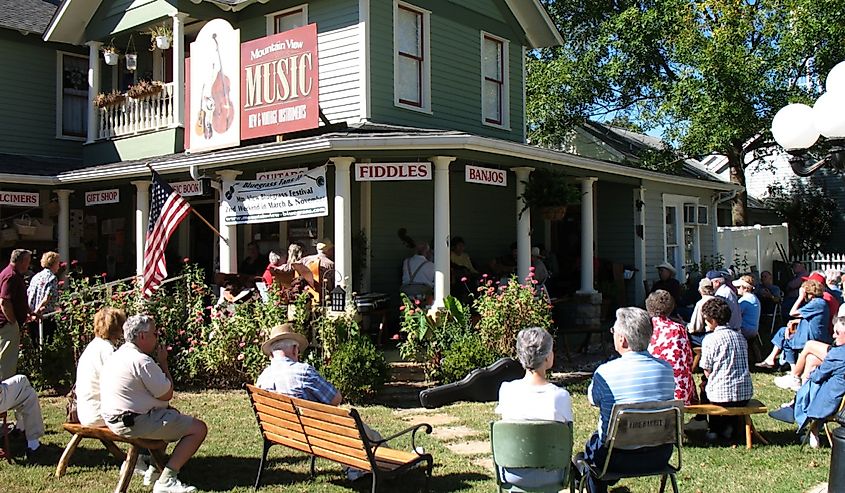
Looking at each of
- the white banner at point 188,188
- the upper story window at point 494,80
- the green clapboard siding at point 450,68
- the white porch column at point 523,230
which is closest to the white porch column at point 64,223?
the white banner at point 188,188

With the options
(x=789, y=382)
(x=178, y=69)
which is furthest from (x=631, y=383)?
(x=178, y=69)

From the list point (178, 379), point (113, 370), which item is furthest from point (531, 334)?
point (178, 379)

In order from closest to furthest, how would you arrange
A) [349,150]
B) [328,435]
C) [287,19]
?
1. [328,435]
2. [349,150]
3. [287,19]

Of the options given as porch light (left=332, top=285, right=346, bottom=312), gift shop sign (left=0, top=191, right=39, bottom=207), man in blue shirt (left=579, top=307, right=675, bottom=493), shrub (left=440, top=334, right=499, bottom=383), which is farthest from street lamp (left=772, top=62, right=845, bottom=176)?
gift shop sign (left=0, top=191, right=39, bottom=207)

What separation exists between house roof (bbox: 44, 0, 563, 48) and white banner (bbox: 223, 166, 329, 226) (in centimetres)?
399

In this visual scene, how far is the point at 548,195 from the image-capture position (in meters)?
12.8

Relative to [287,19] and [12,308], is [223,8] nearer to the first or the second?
[287,19]

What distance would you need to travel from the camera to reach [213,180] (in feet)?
42.2

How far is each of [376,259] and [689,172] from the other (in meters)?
11.5

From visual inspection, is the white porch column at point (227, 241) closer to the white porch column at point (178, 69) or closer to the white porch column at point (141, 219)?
the white porch column at point (178, 69)

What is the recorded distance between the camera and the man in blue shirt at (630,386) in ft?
16.8

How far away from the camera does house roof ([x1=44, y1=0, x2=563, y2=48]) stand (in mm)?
15547

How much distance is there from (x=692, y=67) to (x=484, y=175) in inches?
401

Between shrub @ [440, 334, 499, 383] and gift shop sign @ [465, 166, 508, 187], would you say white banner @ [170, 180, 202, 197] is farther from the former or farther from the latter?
shrub @ [440, 334, 499, 383]
